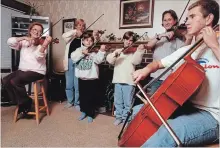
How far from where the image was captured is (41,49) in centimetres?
196

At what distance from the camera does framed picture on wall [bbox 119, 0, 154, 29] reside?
8.84 feet

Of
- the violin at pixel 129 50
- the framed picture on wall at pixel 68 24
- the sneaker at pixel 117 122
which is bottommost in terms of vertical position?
the sneaker at pixel 117 122

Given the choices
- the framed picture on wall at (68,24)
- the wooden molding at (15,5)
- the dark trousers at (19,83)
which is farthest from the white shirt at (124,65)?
the wooden molding at (15,5)

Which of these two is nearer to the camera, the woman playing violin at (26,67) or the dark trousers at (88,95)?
the woman playing violin at (26,67)

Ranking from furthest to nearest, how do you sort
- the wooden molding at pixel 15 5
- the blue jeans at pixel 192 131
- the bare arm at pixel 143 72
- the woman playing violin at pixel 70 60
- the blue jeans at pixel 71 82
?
the wooden molding at pixel 15 5 → the blue jeans at pixel 71 82 → the woman playing violin at pixel 70 60 → the bare arm at pixel 143 72 → the blue jeans at pixel 192 131

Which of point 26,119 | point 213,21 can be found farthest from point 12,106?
point 213,21

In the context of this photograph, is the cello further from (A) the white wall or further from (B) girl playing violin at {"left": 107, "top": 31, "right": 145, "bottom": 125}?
(A) the white wall

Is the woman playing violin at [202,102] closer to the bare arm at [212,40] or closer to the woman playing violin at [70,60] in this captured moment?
the bare arm at [212,40]

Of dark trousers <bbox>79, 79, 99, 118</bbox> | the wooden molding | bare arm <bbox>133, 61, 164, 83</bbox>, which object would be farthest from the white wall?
bare arm <bbox>133, 61, 164, 83</bbox>

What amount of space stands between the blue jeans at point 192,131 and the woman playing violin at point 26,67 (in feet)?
5.08

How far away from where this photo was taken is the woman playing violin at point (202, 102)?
78cm

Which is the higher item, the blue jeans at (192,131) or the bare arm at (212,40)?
the bare arm at (212,40)

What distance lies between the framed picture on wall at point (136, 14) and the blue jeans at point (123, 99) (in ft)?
3.68

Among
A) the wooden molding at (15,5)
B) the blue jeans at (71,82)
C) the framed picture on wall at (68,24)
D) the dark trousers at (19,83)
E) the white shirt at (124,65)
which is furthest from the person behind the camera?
the framed picture on wall at (68,24)
